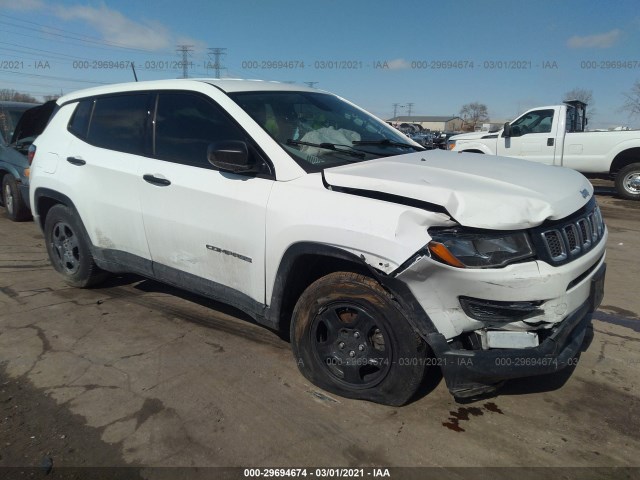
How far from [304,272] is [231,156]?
0.84m

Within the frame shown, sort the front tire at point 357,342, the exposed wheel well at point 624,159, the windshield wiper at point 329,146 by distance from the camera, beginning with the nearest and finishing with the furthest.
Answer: the front tire at point 357,342
the windshield wiper at point 329,146
the exposed wheel well at point 624,159

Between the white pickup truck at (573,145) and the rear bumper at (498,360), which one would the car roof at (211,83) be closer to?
the rear bumper at (498,360)

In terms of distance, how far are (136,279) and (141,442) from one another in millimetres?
2902

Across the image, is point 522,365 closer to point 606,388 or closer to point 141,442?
point 606,388

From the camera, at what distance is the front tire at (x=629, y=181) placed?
1036 cm

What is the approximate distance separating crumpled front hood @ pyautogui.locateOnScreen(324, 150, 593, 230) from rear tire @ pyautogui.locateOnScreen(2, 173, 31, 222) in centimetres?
686

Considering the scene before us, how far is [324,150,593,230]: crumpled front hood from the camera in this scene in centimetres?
227

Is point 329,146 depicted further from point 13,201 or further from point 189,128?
point 13,201

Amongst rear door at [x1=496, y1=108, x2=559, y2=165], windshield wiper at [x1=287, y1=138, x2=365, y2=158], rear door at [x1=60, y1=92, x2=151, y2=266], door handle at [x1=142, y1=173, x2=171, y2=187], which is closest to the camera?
windshield wiper at [x1=287, y1=138, x2=365, y2=158]

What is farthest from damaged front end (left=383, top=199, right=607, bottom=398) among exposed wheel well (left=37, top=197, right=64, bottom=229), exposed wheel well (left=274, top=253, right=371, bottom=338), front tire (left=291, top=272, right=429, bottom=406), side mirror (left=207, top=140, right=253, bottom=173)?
exposed wheel well (left=37, top=197, right=64, bottom=229)

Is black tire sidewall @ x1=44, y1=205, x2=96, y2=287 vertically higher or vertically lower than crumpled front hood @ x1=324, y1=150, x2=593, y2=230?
lower

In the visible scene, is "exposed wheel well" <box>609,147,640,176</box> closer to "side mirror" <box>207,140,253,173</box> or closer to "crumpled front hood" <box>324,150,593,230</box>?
"crumpled front hood" <box>324,150,593,230</box>

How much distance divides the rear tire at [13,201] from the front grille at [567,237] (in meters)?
7.86

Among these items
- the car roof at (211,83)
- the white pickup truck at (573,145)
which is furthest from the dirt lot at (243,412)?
the white pickup truck at (573,145)
